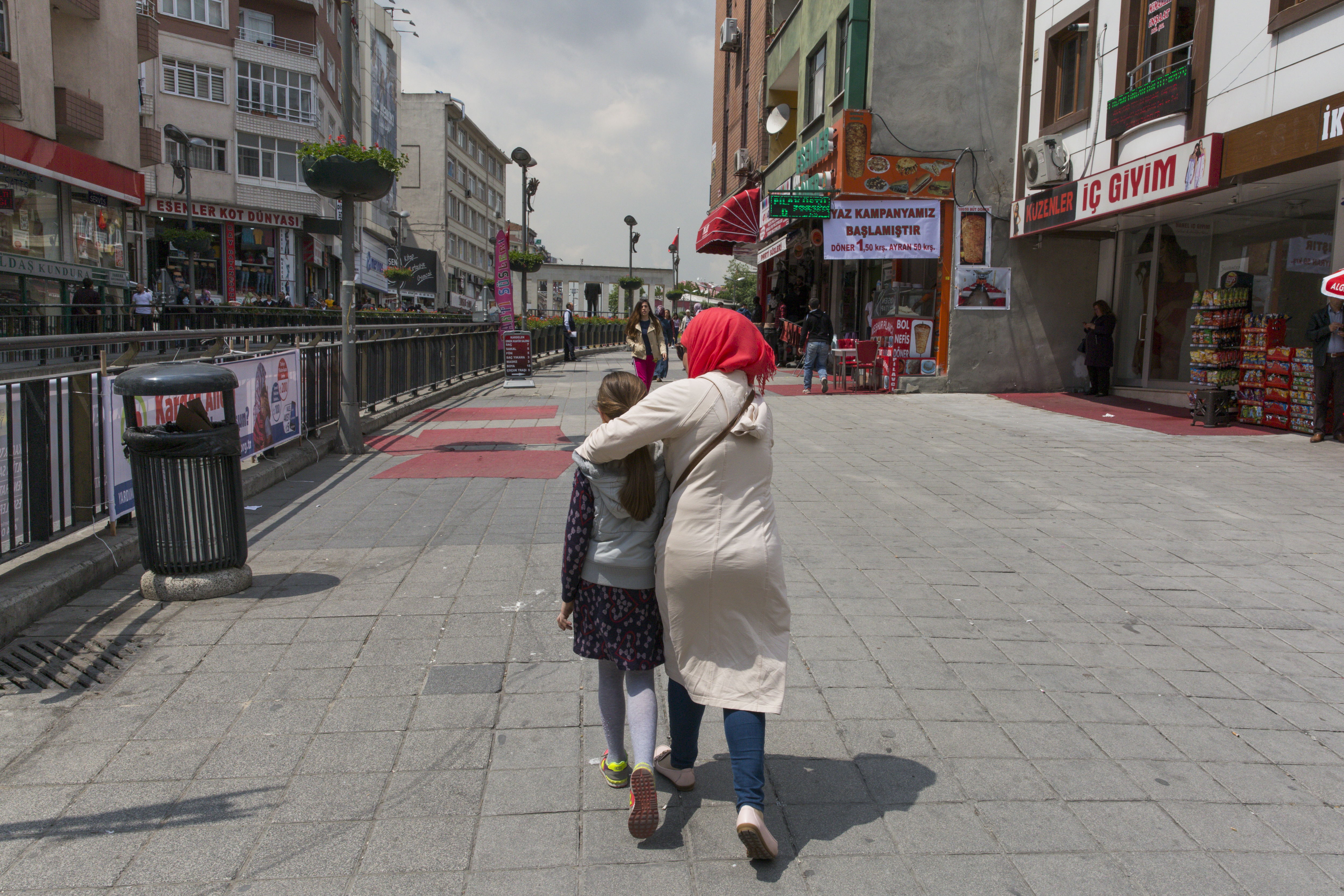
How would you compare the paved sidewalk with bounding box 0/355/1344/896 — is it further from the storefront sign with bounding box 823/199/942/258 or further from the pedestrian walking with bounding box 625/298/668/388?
the storefront sign with bounding box 823/199/942/258

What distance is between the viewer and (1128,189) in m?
13.1

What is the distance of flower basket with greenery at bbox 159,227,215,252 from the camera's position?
30344 millimetres

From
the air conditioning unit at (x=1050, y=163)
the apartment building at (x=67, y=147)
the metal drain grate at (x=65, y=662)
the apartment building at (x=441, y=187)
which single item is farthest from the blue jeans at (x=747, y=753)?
the apartment building at (x=441, y=187)

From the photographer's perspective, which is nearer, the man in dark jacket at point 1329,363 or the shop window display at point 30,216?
the man in dark jacket at point 1329,363

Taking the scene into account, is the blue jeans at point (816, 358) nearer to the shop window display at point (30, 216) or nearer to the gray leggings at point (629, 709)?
the gray leggings at point (629, 709)

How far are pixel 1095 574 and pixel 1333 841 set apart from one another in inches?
116

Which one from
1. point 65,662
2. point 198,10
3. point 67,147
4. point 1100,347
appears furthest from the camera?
point 198,10

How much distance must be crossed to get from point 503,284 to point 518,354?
1.84 m

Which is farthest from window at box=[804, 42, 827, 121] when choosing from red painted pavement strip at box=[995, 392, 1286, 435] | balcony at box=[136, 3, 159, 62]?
balcony at box=[136, 3, 159, 62]

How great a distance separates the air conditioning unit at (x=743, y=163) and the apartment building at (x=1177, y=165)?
38.1 ft

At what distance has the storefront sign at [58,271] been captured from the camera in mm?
21812

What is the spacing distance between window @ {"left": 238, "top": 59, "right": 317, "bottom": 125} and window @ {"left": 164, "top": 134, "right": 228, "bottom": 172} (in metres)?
2.22

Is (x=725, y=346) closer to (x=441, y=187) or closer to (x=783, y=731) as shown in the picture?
(x=783, y=731)

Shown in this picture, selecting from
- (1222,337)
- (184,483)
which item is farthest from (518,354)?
(184,483)
